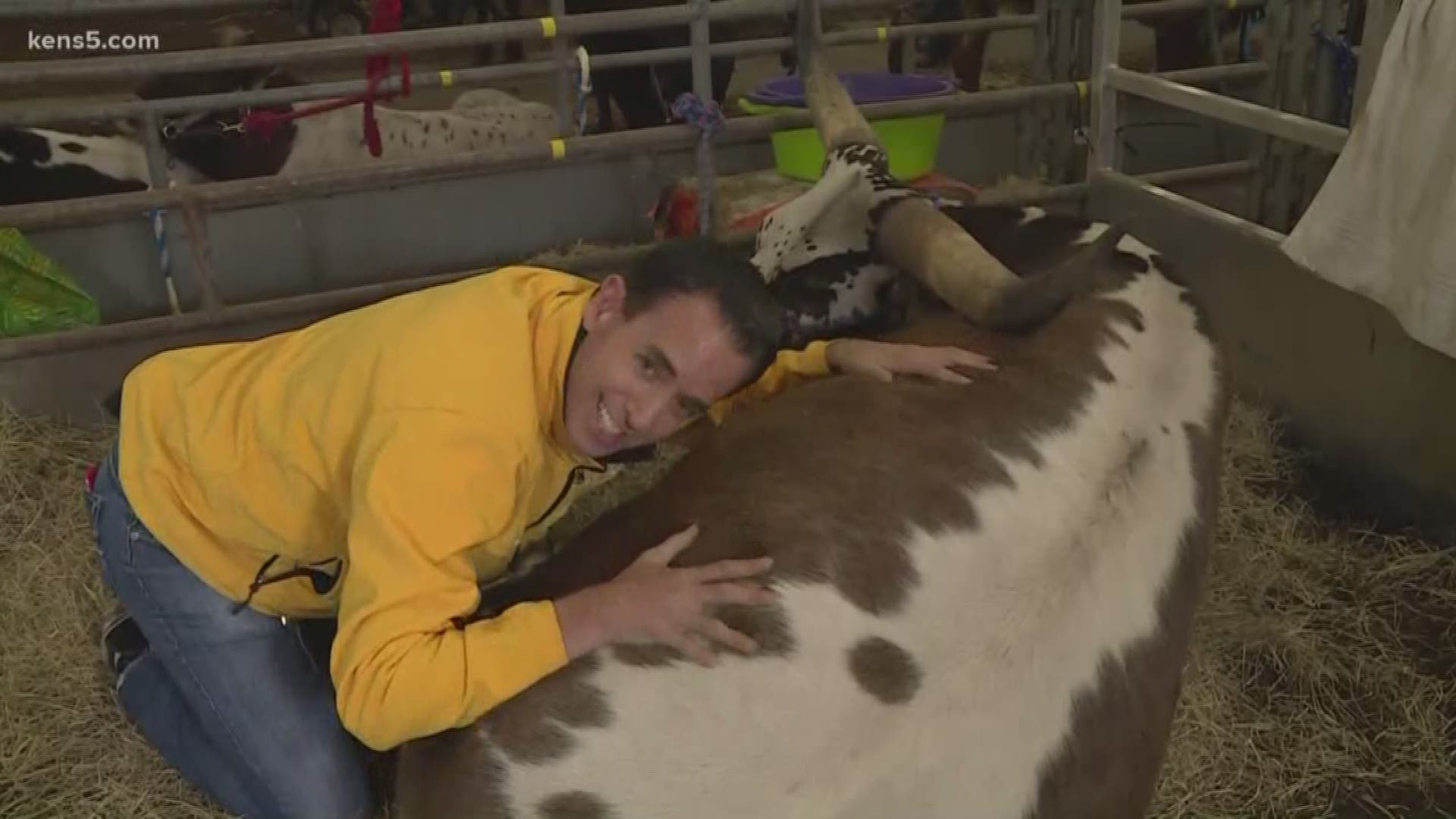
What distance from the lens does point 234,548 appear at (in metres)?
1.82

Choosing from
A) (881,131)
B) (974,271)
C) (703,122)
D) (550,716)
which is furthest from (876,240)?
(550,716)

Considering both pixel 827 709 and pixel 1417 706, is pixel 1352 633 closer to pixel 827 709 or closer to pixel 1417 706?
pixel 1417 706

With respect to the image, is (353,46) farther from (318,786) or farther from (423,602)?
(423,602)

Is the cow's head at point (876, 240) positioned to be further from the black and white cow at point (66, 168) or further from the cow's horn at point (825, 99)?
the black and white cow at point (66, 168)

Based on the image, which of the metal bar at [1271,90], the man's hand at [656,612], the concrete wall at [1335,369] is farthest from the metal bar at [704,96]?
the man's hand at [656,612]

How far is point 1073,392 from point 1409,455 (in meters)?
1.15

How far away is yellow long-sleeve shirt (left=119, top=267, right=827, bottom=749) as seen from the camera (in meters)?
1.45

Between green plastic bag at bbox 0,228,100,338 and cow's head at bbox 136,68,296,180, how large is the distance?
36.4 inches

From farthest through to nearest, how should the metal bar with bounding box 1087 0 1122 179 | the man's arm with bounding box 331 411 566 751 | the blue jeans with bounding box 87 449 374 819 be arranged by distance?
the metal bar with bounding box 1087 0 1122 179, the blue jeans with bounding box 87 449 374 819, the man's arm with bounding box 331 411 566 751

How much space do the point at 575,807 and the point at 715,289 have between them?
0.57 m

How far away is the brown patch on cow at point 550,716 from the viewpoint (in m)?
1.50

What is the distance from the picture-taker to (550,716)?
4.99 feet

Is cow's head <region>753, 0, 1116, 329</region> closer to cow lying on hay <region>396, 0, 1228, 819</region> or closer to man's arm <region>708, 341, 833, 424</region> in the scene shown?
cow lying on hay <region>396, 0, 1228, 819</region>

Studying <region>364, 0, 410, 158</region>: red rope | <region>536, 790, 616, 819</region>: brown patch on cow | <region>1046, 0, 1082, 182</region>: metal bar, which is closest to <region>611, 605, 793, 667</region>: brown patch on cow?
<region>536, 790, 616, 819</region>: brown patch on cow
